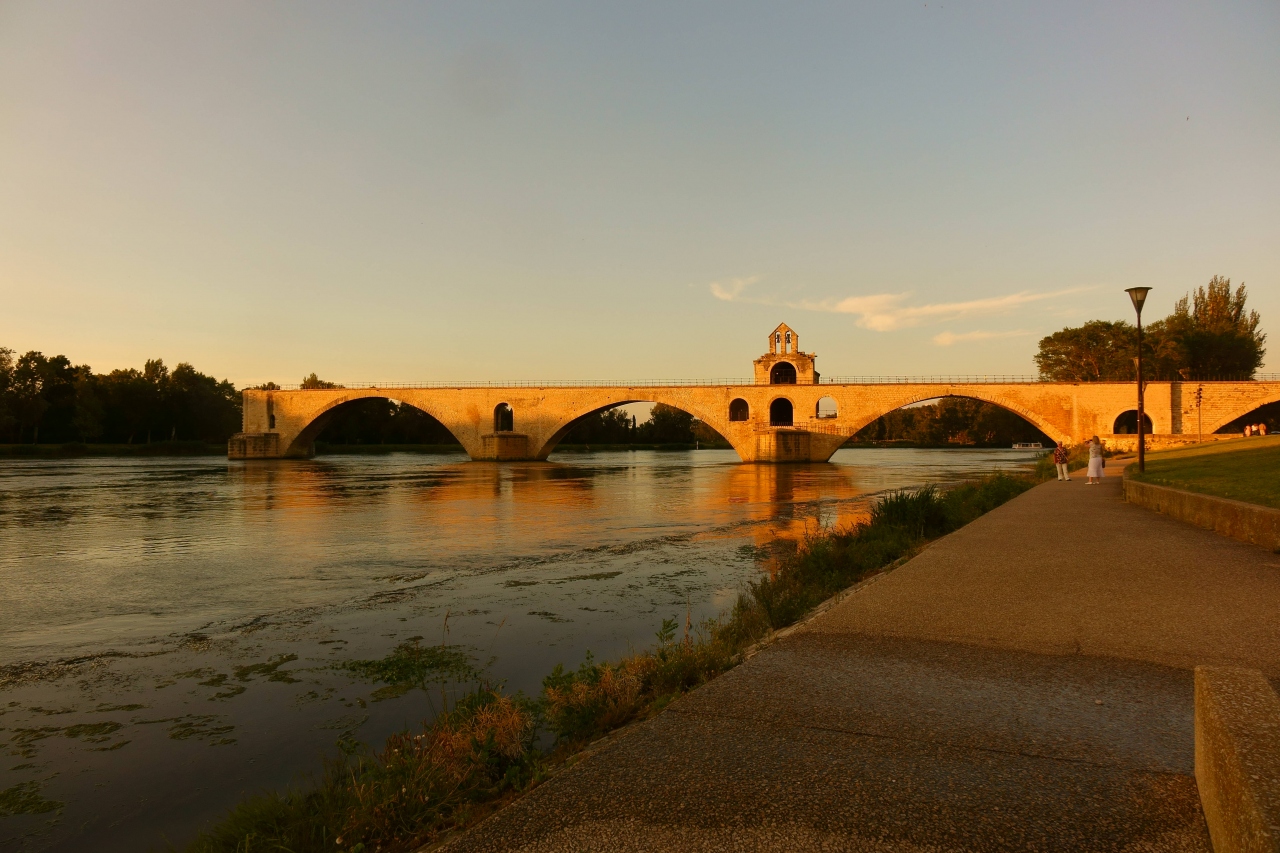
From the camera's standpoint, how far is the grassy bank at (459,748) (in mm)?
3547

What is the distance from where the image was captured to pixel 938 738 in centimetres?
345

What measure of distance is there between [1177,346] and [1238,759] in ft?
281

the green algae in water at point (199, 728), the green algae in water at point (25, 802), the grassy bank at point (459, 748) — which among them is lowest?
the green algae in water at point (25, 802)

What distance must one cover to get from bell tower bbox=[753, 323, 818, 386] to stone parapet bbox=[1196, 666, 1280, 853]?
6217 centimetres

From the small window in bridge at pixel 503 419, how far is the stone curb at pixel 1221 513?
58.1m

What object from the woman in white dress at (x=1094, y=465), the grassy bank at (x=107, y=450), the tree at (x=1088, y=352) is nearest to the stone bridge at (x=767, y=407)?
the grassy bank at (x=107, y=450)

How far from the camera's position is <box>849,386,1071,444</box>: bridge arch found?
5622 cm

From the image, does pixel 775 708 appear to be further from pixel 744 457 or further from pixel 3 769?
pixel 744 457

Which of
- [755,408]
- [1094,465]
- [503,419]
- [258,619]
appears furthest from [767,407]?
[258,619]

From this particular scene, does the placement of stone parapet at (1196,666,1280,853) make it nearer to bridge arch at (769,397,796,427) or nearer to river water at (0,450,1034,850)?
river water at (0,450,1034,850)

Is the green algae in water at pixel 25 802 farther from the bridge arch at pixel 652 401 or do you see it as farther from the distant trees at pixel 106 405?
the distant trees at pixel 106 405

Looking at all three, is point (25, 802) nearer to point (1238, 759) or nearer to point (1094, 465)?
point (1238, 759)

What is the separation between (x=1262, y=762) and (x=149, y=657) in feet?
27.4

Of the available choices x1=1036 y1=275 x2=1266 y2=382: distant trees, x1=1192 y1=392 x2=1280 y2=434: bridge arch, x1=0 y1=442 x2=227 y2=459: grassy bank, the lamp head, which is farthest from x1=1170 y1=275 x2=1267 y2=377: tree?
x1=0 y1=442 x2=227 y2=459: grassy bank
